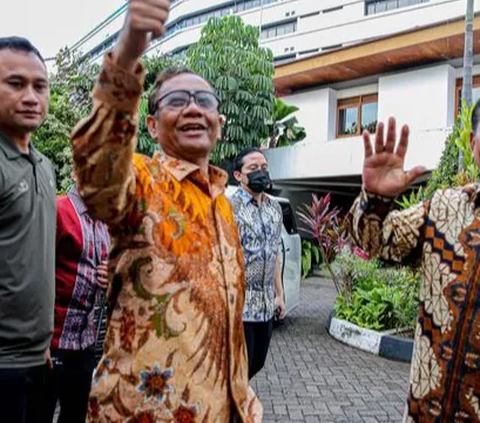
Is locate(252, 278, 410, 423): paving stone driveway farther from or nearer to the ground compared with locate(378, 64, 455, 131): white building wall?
nearer to the ground

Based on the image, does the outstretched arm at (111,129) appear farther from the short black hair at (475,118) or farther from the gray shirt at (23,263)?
the short black hair at (475,118)

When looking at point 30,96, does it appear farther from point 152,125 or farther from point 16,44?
point 152,125

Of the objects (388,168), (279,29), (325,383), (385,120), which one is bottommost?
(325,383)

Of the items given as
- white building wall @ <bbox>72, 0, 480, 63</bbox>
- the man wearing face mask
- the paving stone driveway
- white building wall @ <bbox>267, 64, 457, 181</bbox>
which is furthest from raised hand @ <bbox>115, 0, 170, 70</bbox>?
white building wall @ <bbox>72, 0, 480, 63</bbox>

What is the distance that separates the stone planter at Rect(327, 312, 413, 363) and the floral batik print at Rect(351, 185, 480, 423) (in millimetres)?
4574

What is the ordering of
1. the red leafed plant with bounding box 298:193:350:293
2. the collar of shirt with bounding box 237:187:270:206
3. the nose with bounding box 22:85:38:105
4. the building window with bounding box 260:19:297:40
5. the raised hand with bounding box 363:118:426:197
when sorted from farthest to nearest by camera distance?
the building window with bounding box 260:19:297:40
the red leafed plant with bounding box 298:193:350:293
the collar of shirt with bounding box 237:187:270:206
the nose with bounding box 22:85:38:105
the raised hand with bounding box 363:118:426:197

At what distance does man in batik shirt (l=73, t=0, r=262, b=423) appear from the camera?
1291mm

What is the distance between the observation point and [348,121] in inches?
680

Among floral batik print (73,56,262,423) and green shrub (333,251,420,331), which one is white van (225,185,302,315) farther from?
floral batik print (73,56,262,423)

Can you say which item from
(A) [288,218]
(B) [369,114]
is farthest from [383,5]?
(A) [288,218]

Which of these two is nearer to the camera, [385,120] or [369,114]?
[385,120]

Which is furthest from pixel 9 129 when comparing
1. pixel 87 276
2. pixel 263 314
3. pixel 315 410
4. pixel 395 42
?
pixel 395 42

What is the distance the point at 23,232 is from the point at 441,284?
140 cm

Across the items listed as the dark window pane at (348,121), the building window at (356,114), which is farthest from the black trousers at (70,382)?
the dark window pane at (348,121)
